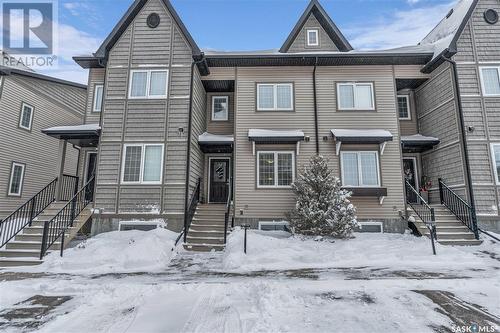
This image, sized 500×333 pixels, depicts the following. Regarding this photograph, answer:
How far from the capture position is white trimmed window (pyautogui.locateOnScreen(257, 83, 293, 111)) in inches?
502

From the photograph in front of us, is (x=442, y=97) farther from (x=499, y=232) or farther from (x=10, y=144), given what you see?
(x=10, y=144)

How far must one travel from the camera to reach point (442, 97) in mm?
12180

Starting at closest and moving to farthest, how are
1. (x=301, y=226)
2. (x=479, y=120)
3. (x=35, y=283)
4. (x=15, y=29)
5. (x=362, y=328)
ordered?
(x=362, y=328) < (x=35, y=283) < (x=301, y=226) < (x=479, y=120) < (x=15, y=29)

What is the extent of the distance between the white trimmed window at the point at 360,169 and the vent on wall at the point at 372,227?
1.65m

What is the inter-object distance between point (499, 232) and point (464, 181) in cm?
229

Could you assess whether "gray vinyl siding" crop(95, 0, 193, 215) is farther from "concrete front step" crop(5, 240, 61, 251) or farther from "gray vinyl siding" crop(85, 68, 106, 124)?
"concrete front step" crop(5, 240, 61, 251)

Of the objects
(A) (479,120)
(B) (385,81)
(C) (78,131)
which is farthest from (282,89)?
(C) (78,131)

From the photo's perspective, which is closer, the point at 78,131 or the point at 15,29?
the point at 78,131

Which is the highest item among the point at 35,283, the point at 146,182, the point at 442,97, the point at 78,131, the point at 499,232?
the point at 442,97

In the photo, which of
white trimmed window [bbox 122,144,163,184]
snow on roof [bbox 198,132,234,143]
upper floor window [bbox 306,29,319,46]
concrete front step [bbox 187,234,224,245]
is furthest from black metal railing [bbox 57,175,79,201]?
upper floor window [bbox 306,29,319,46]

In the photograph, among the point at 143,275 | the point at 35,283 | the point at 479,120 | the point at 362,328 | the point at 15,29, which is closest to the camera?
the point at 362,328

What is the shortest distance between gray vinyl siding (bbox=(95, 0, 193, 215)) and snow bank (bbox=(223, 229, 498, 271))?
3.88m

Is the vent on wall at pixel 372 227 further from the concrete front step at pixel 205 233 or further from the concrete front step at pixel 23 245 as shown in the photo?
the concrete front step at pixel 23 245

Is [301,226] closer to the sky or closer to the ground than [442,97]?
closer to the ground
